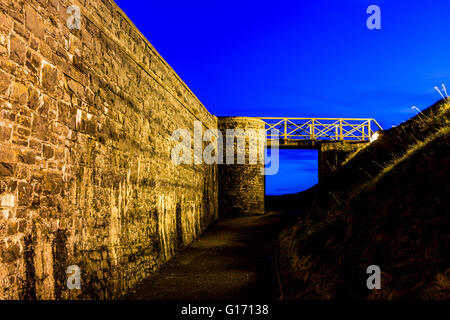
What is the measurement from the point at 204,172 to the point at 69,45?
355 inches

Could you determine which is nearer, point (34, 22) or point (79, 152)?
point (34, 22)

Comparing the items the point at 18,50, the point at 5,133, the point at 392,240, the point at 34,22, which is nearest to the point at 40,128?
the point at 5,133

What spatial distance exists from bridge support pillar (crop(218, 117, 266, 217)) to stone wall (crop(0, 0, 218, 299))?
9.15m

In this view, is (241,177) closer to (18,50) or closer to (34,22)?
(34,22)

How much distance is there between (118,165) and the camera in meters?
5.29

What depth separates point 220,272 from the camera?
6.66m

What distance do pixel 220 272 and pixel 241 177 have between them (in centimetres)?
1040

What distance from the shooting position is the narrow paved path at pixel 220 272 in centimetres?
534

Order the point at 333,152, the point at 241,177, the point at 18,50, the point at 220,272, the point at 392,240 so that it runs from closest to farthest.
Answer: the point at 18,50
the point at 392,240
the point at 220,272
the point at 241,177
the point at 333,152

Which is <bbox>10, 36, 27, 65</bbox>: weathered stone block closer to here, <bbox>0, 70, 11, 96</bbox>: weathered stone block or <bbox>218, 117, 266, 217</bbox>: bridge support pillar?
A: <bbox>0, 70, 11, 96</bbox>: weathered stone block

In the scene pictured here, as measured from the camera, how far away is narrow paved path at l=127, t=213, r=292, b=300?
210 inches

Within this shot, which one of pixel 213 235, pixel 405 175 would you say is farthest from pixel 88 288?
pixel 213 235

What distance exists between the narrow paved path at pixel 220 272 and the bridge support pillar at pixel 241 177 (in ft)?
17.7

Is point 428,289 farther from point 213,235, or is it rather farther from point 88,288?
point 213,235
